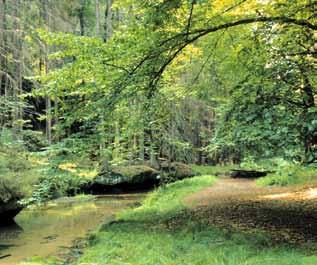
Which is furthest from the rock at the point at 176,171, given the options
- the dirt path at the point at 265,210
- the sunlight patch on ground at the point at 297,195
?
the sunlight patch on ground at the point at 297,195

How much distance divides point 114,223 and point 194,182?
27.3 ft

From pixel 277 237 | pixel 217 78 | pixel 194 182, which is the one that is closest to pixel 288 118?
pixel 277 237

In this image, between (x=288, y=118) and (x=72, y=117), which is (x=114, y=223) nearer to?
(x=72, y=117)

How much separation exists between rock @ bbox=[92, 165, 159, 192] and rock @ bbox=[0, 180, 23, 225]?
730 cm

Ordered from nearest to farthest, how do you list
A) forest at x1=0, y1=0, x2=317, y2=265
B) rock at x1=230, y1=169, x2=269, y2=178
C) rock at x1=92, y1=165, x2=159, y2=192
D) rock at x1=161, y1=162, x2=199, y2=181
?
forest at x1=0, y1=0, x2=317, y2=265
rock at x1=92, y1=165, x2=159, y2=192
rock at x1=161, y1=162, x2=199, y2=181
rock at x1=230, y1=169, x2=269, y2=178

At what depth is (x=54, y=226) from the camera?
12.4 meters

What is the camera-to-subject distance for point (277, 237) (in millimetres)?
7758

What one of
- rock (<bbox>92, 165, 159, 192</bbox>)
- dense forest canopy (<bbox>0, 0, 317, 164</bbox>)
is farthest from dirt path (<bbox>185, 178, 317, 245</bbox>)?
rock (<bbox>92, 165, 159, 192</bbox>)

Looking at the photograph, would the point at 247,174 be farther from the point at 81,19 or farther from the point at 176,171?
the point at 81,19

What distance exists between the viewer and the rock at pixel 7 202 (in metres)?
12.2

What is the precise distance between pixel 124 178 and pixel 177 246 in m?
13.3

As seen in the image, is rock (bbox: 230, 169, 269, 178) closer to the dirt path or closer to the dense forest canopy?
the dirt path

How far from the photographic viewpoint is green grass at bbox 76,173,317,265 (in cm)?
646

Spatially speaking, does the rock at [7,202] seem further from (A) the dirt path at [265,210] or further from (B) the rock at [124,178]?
(B) the rock at [124,178]
